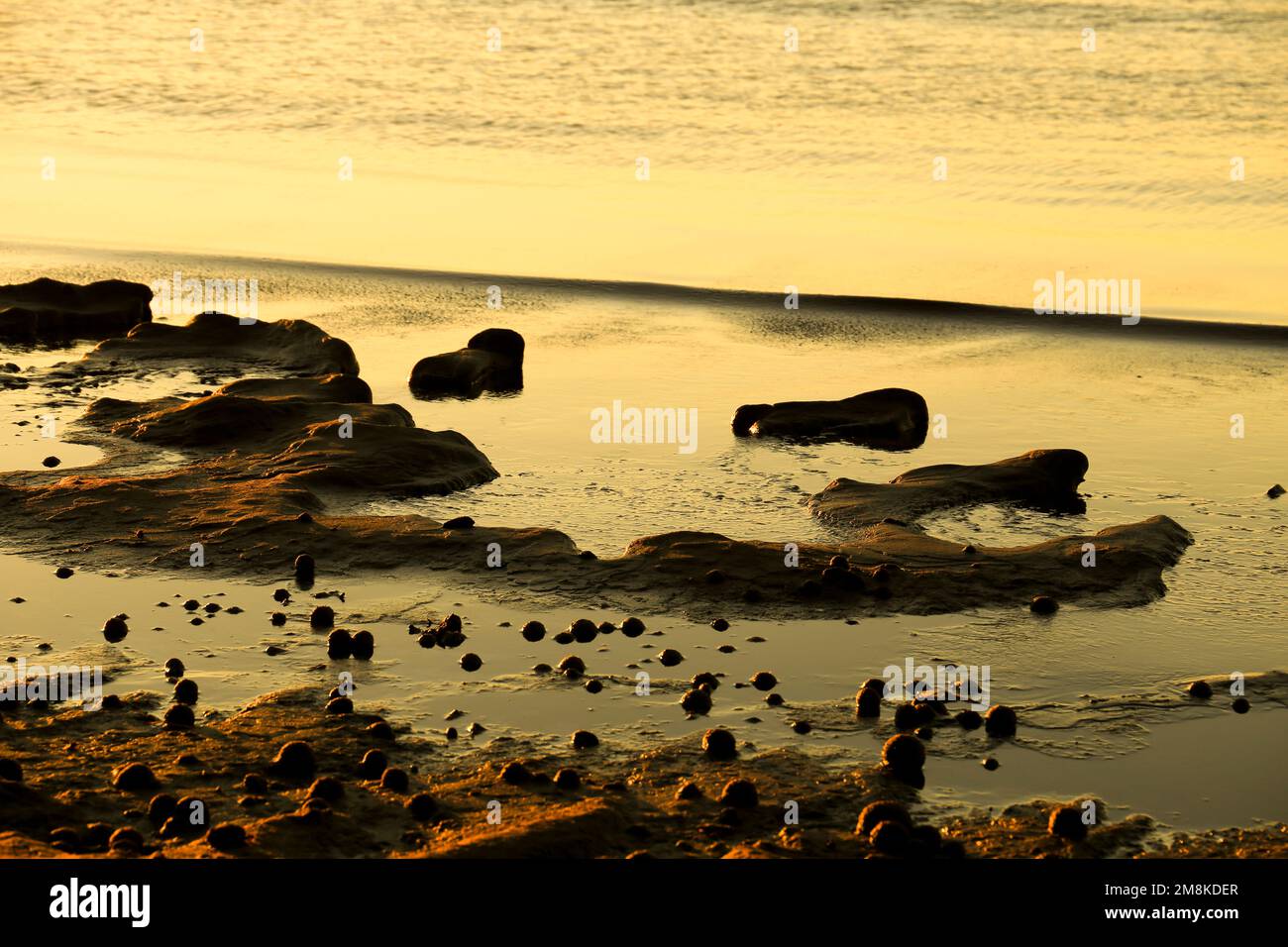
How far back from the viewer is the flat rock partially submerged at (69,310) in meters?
21.8

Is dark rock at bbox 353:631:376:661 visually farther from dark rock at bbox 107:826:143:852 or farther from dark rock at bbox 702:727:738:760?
dark rock at bbox 107:826:143:852

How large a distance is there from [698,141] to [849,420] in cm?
1773

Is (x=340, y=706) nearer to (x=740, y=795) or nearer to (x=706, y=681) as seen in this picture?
(x=706, y=681)

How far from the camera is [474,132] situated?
35.1 meters

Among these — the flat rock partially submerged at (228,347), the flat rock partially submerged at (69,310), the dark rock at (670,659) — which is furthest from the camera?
the flat rock partially submerged at (69,310)

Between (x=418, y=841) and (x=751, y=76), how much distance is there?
33892 millimetres

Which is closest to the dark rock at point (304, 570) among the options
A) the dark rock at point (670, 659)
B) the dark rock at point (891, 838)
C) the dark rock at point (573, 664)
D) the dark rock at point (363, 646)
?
the dark rock at point (363, 646)

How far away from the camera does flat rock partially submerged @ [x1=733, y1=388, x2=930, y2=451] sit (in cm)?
1669

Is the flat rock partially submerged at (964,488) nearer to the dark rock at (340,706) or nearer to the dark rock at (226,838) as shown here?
the dark rock at (340,706)

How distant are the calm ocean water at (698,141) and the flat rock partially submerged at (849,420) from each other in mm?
6496

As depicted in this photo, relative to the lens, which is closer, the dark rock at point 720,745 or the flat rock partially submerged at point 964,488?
the dark rock at point 720,745

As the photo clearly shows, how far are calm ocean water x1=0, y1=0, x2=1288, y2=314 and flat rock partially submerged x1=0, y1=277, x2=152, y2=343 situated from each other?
407 cm

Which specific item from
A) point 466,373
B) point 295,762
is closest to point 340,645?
point 295,762
